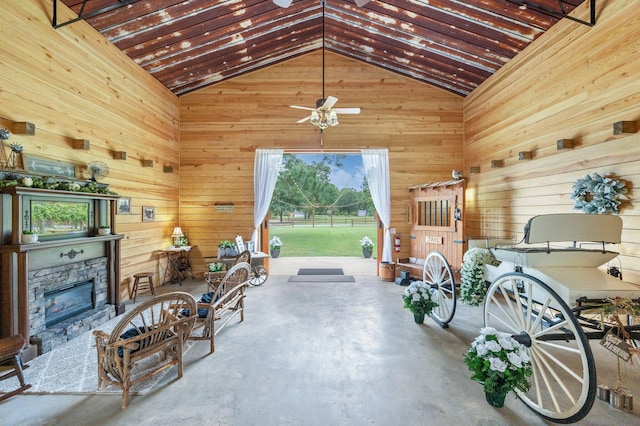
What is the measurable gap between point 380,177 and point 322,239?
7830 millimetres

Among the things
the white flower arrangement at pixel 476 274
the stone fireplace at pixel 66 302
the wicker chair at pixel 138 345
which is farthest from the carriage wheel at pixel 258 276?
the white flower arrangement at pixel 476 274

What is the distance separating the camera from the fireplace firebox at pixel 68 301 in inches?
129

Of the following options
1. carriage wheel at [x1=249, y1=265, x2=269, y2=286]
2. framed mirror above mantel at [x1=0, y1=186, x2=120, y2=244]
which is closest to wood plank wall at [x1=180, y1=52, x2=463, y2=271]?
carriage wheel at [x1=249, y1=265, x2=269, y2=286]

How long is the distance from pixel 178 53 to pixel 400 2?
393 centimetres

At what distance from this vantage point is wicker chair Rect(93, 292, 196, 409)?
2143mm

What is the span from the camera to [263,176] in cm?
662

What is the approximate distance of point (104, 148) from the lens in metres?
4.46

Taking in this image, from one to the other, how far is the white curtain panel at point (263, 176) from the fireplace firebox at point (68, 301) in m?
3.23

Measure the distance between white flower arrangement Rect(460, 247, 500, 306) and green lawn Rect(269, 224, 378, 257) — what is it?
8.04 m

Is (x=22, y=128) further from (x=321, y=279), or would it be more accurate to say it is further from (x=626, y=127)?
(x=626, y=127)

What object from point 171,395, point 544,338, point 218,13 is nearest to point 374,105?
point 218,13

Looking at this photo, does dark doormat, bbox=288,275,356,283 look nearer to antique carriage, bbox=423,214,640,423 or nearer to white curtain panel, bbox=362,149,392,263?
white curtain panel, bbox=362,149,392,263

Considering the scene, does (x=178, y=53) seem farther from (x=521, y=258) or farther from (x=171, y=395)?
(x=521, y=258)

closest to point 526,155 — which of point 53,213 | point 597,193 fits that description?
point 597,193
